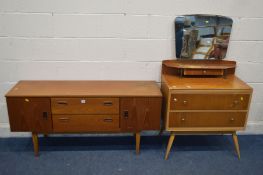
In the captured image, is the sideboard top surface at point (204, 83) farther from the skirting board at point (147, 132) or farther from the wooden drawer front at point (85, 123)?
the skirting board at point (147, 132)

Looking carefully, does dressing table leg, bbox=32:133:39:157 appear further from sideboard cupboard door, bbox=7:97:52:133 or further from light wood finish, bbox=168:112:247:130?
light wood finish, bbox=168:112:247:130

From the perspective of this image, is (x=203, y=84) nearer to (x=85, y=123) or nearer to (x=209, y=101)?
(x=209, y=101)

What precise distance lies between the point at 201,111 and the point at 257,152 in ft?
2.67

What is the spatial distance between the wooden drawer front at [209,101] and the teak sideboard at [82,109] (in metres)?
0.16

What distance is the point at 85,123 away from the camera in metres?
2.28

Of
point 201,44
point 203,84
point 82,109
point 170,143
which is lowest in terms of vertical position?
point 170,143

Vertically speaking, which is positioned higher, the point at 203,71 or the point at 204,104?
the point at 203,71

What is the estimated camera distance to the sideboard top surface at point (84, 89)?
2.20 meters

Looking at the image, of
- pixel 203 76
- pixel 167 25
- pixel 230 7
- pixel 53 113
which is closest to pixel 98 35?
pixel 167 25

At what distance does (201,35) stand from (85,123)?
51.2 inches

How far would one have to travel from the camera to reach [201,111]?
2215 mm

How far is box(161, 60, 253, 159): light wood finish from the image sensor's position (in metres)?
2.15

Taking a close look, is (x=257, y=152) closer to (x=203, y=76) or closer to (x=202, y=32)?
(x=203, y=76)

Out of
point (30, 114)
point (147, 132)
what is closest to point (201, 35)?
point (147, 132)
